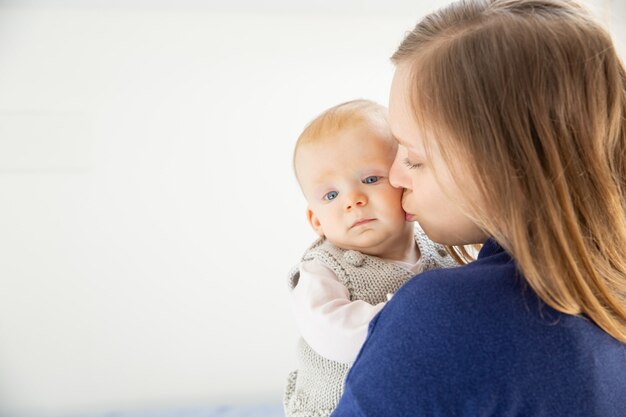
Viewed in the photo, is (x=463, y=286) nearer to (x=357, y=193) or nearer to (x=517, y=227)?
(x=517, y=227)

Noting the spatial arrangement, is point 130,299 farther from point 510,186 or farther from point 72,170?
point 510,186

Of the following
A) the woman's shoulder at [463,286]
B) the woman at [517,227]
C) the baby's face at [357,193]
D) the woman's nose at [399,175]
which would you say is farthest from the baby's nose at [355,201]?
the woman's shoulder at [463,286]

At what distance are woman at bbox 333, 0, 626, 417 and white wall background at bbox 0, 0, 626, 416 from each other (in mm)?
1562

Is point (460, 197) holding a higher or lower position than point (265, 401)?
higher

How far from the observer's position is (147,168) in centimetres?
241

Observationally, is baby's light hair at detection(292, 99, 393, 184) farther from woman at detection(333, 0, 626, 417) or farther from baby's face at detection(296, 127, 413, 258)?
woman at detection(333, 0, 626, 417)

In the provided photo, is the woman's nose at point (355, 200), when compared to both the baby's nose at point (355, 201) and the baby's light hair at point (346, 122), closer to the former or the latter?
the baby's nose at point (355, 201)

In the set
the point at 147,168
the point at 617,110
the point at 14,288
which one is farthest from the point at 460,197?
the point at 14,288

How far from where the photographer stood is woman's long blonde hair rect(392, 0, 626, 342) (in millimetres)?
794

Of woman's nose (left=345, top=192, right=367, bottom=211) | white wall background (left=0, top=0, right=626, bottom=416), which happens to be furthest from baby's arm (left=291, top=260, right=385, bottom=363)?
white wall background (left=0, top=0, right=626, bottom=416)

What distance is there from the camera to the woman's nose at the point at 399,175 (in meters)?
1.07

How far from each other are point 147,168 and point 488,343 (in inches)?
74.5

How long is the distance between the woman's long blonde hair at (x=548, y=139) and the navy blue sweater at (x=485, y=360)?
0.04 m

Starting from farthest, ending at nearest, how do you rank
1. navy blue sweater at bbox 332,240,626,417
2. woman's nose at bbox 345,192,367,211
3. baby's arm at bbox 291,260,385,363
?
woman's nose at bbox 345,192,367,211, baby's arm at bbox 291,260,385,363, navy blue sweater at bbox 332,240,626,417
